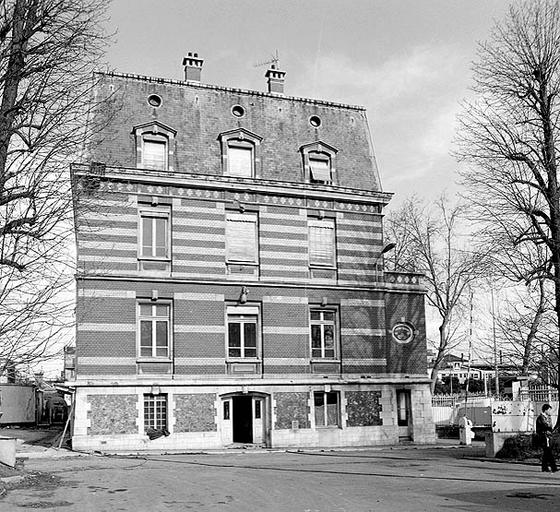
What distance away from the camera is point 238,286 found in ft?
98.1

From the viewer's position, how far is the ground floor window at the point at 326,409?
1212 inches

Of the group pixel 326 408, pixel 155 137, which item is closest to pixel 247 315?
pixel 326 408

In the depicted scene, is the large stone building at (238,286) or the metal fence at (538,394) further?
the metal fence at (538,394)

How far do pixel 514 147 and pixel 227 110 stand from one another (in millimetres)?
12492

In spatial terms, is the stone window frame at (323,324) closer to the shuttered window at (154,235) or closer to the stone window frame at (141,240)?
the stone window frame at (141,240)

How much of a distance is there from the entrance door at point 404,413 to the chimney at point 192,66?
16.0 m

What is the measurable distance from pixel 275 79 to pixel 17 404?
2685cm

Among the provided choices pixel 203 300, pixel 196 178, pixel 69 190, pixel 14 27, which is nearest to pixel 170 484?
pixel 69 190

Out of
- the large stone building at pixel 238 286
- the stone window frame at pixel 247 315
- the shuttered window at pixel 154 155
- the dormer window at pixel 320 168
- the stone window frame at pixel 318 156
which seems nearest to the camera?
the large stone building at pixel 238 286

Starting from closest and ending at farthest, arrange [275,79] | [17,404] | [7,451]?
[7,451]
[275,79]
[17,404]

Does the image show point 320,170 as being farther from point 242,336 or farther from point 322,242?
point 242,336

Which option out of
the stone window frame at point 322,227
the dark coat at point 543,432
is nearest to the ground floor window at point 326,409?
the stone window frame at point 322,227

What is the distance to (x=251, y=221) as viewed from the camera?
101 feet

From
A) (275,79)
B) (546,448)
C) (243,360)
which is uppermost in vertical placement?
(275,79)
